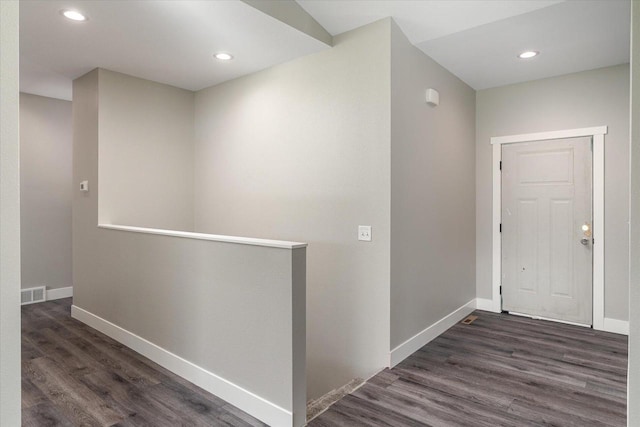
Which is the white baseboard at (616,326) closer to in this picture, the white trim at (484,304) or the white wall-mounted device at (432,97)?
the white trim at (484,304)

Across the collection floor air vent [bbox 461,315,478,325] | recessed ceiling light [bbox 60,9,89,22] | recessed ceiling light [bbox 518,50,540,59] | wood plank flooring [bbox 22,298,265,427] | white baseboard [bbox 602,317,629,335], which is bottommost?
wood plank flooring [bbox 22,298,265,427]

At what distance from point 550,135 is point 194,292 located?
3.80 meters

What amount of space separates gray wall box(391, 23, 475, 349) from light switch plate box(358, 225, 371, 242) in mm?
201

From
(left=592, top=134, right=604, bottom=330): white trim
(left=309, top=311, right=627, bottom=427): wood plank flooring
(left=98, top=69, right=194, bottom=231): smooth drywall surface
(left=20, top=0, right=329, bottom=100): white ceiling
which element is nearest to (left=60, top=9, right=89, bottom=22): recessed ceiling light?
(left=20, top=0, right=329, bottom=100): white ceiling

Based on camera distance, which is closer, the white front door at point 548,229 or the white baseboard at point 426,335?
the white baseboard at point 426,335

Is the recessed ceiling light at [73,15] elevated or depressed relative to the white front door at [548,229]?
elevated

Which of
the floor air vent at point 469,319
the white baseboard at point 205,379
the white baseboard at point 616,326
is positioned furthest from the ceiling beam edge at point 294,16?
the white baseboard at point 616,326

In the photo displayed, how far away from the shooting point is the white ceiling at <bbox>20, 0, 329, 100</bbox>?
2.63 meters

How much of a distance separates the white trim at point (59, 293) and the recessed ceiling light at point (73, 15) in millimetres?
3715

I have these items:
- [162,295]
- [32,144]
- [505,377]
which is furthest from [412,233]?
[32,144]

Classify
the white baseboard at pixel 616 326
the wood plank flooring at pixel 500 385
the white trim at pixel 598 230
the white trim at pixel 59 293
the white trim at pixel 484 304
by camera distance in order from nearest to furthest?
the wood plank flooring at pixel 500 385, the white baseboard at pixel 616 326, the white trim at pixel 598 230, the white trim at pixel 484 304, the white trim at pixel 59 293

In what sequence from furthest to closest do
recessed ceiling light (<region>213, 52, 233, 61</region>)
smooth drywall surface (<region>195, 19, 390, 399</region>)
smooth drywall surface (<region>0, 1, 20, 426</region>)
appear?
1. recessed ceiling light (<region>213, 52, 233, 61</region>)
2. smooth drywall surface (<region>195, 19, 390, 399</region>)
3. smooth drywall surface (<region>0, 1, 20, 426</region>)

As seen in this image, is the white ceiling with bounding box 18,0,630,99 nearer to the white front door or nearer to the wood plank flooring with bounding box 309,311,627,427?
the white front door

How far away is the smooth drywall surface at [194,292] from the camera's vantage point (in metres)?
2.21
